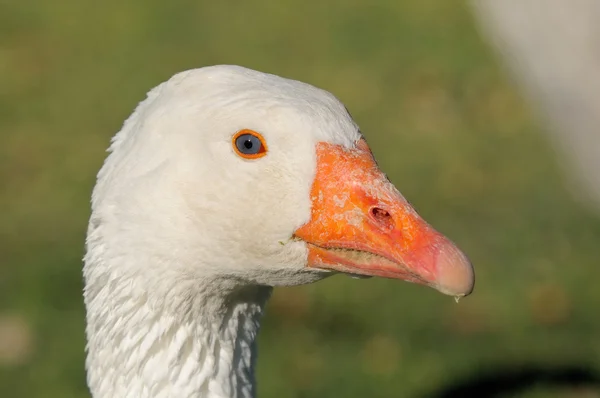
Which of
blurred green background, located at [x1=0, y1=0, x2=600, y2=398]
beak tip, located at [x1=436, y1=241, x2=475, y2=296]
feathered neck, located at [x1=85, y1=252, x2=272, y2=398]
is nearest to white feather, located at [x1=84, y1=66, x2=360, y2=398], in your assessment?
feathered neck, located at [x1=85, y1=252, x2=272, y2=398]

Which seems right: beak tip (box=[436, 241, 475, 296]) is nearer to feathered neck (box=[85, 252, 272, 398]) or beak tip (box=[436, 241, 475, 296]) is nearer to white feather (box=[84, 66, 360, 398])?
white feather (box=[84, 66, 360, 398])

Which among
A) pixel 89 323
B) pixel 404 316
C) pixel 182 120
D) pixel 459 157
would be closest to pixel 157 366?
pixel 89 323

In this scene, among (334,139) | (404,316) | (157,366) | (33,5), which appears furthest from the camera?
(33,5)

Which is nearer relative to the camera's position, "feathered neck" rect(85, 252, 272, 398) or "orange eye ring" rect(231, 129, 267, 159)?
"orange eye ring" rect(231, 129, 267, 159)

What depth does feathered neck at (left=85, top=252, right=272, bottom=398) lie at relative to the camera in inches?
142

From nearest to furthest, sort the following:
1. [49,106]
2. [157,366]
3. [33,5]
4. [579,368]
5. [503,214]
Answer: [157,366], [579,368], [503,214], [49,106], [33,5]

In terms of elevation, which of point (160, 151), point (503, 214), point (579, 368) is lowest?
point (160, 151)

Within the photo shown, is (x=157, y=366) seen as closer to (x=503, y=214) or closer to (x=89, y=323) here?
(x=89, y=323)

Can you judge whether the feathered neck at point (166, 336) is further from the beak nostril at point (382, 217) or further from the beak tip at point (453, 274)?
the beak tip at point (453, 274)

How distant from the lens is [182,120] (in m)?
3.41

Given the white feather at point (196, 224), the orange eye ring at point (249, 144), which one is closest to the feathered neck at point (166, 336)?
the white feather at point (196, 224)

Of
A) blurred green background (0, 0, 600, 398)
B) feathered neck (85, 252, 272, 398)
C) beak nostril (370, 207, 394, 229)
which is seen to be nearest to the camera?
beak nostril (370, 207, 394, 229)

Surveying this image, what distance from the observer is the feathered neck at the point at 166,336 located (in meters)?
3.61

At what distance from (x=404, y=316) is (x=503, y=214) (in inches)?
79.1
